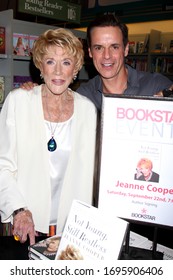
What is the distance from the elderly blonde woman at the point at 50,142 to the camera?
1532 millimetres

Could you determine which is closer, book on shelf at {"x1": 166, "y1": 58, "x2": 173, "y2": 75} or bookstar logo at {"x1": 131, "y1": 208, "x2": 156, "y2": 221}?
bookstar logo at {"x1": 131, "y1": 208, "x2": 156, "y2": 221}

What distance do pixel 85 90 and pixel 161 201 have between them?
5.00 ft

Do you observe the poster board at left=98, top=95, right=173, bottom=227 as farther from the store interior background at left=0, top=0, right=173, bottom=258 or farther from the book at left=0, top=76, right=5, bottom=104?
the store interior background at left=0, top=0, right=173, bottom=258

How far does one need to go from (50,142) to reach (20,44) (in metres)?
2.69

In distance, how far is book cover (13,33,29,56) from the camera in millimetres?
3820

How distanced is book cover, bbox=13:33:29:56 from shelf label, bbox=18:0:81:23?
0.48 m

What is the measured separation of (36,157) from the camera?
1542 mm

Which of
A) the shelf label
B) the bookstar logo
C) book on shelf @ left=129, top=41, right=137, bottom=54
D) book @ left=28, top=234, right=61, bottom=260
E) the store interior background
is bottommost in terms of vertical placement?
book @ left=28, top=234, right=61, bottom=260

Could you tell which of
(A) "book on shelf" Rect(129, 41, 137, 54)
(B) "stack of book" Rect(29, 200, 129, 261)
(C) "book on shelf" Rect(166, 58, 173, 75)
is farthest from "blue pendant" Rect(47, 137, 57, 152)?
(A) "book on shelf" Rect(129, 41, 137, 54)

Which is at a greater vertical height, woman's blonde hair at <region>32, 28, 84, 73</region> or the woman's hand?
woman's blonde hair at <region>32, 28, 84, 73</region>

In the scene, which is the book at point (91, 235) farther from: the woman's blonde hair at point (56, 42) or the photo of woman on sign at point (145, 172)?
the woman's blonde hair at point (56, 42)

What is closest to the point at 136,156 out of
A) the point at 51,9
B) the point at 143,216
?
the point at 143,216

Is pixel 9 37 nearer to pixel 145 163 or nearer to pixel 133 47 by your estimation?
pixel 145 163

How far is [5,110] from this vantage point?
1.57 m
